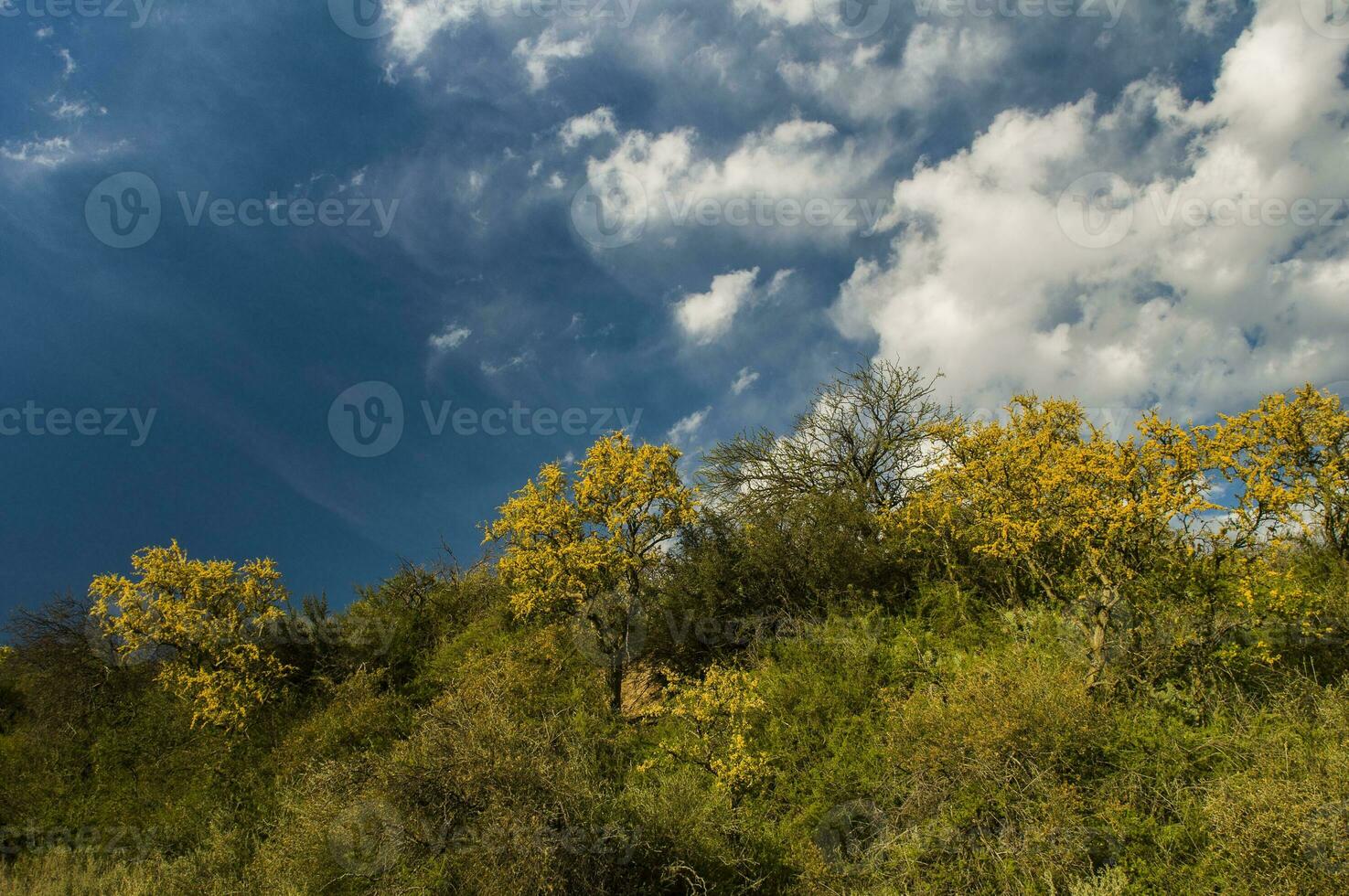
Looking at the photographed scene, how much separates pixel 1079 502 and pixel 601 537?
38.7 feet

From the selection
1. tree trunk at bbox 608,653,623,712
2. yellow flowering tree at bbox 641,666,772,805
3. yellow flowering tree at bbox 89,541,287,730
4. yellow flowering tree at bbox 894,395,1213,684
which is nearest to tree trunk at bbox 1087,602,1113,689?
yellow flowering tree at bbox 894,395,1213,684

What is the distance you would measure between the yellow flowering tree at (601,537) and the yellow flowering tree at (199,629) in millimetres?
9259

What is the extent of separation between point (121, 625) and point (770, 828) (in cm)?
2062

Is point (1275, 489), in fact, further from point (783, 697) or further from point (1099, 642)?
point (783, 697)

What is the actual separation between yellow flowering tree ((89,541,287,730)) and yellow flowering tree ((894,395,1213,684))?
21.5 metres

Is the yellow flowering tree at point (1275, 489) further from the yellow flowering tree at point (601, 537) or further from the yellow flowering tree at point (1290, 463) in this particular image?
the yellow flowering tree at point (601, 537)

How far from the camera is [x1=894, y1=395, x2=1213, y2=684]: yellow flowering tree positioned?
1148 cm

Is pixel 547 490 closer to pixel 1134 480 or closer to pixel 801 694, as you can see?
pixel 801 694

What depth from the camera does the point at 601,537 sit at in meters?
18.6

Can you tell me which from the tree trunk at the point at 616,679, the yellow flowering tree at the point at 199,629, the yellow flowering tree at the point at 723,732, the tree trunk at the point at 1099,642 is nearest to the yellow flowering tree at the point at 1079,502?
the tree trunk at the point at 1099,642

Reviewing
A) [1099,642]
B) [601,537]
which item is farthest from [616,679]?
[1099,642]

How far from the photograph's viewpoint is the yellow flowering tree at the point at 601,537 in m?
18.2

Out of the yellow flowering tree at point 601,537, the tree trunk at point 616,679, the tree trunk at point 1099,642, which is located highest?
the yellow flowering tree at point 601,537

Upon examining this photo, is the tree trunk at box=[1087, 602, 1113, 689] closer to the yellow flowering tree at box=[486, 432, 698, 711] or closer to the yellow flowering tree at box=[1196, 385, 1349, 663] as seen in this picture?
the yellow flowering tree at box=[1196, 385, 1349, 663]
